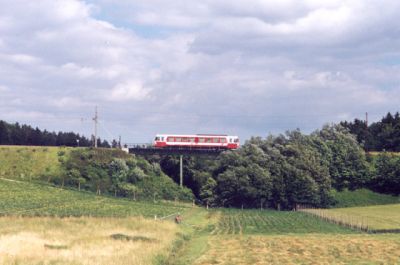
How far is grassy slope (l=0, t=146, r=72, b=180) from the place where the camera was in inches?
4299

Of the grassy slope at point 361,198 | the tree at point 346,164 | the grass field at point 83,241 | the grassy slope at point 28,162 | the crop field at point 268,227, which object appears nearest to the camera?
the grass field at point 83,241

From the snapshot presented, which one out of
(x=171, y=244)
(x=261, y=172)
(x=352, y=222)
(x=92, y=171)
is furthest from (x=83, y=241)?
(x=92, y=171)

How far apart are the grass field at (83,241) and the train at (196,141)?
66.1m

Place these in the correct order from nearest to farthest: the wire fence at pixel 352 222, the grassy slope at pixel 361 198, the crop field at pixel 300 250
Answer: the crop field at pixel 300 250 → the wire fence at pixel 352 222 → the grassy slope at pixel 361 198

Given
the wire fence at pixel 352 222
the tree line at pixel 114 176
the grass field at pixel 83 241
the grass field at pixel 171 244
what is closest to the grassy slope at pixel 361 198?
the wire fence at pixel 352 222

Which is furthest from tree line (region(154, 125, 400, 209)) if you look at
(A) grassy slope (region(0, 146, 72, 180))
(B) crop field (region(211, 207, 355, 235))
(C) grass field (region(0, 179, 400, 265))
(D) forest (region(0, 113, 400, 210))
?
(C) grass field (region(0, 179, 400, 265))

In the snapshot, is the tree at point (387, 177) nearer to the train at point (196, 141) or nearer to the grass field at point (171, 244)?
the train at point (196, 141)

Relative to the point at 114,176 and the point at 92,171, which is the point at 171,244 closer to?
the point at 114,176

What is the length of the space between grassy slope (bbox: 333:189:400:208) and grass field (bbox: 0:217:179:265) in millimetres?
61435

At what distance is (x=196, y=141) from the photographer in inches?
4838

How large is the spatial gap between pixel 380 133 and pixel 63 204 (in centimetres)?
8762

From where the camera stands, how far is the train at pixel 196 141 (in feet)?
403

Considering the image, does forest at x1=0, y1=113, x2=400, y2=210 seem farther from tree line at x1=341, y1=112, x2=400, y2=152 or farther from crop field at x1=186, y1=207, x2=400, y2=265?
crop field at x1=186, y1=207, x2=400, y2=265

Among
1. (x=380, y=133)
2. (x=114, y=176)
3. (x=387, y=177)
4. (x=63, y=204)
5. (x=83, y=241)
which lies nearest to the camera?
(x=83, y=241)
